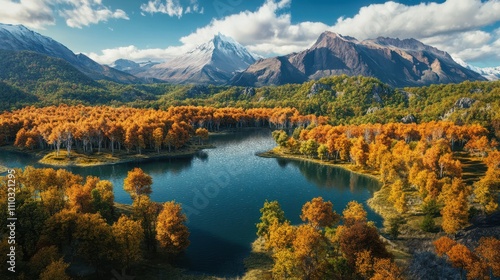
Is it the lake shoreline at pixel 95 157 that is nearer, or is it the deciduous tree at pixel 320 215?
the deciduous tree at pixel 320 215

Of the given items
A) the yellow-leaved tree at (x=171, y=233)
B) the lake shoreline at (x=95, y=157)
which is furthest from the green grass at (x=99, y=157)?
the yellow-leaved tree at (x=171, y=233)

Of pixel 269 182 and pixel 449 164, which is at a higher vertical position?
pixel 449 164

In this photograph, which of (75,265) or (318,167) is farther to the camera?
(318,167)

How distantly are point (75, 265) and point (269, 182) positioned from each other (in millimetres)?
80486

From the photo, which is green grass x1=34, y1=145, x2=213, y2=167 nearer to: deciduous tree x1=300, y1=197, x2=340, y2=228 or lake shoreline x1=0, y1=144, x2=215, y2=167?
Result: lake shoreline x1=0, y1=144, x2=215, y2=167

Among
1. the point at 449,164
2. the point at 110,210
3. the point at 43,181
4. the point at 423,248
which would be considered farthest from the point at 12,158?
the point at 449,164

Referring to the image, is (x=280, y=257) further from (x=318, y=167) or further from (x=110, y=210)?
(x=318, y=167)

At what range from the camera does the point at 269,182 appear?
431ft

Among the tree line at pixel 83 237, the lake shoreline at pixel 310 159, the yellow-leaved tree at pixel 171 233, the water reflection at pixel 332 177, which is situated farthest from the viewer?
the lake shoreline at pixel 310 159

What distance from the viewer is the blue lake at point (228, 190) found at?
76.9m

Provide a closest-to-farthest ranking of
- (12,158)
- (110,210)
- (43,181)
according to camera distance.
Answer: (110,210)
(43,181)
(12,158)

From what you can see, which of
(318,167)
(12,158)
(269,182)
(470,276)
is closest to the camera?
(470,276)

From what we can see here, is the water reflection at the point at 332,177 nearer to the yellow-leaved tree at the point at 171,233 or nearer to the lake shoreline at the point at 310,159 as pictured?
the lake shoreline at the point at 310,159

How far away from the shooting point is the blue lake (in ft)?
252
